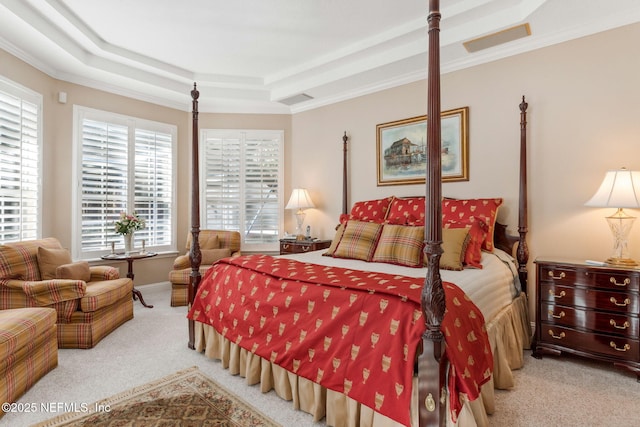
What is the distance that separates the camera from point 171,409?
6.91ft

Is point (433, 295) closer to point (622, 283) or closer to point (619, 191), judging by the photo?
point (622, 283)

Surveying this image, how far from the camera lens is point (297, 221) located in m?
5.09

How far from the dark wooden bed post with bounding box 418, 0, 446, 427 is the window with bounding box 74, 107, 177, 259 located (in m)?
4.37

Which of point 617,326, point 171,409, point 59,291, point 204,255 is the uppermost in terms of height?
point 204,255

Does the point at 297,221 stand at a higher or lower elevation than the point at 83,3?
lower

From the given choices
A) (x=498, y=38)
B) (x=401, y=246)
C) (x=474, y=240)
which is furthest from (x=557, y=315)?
(x=498, y=38)

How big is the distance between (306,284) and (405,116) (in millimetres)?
2767

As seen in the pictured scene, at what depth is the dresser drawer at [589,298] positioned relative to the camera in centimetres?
246

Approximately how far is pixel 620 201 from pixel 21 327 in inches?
165

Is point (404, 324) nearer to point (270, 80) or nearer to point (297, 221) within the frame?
point (297, 221)

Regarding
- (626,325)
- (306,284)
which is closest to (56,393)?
(306,284)

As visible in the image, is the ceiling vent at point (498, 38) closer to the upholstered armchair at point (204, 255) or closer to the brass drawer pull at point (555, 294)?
the brass drawer pull at point (555, 294)

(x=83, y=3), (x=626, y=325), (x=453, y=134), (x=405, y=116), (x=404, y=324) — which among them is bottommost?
(x=626, y=325)

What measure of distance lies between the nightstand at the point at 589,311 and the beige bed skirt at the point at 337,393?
229 millimetres
